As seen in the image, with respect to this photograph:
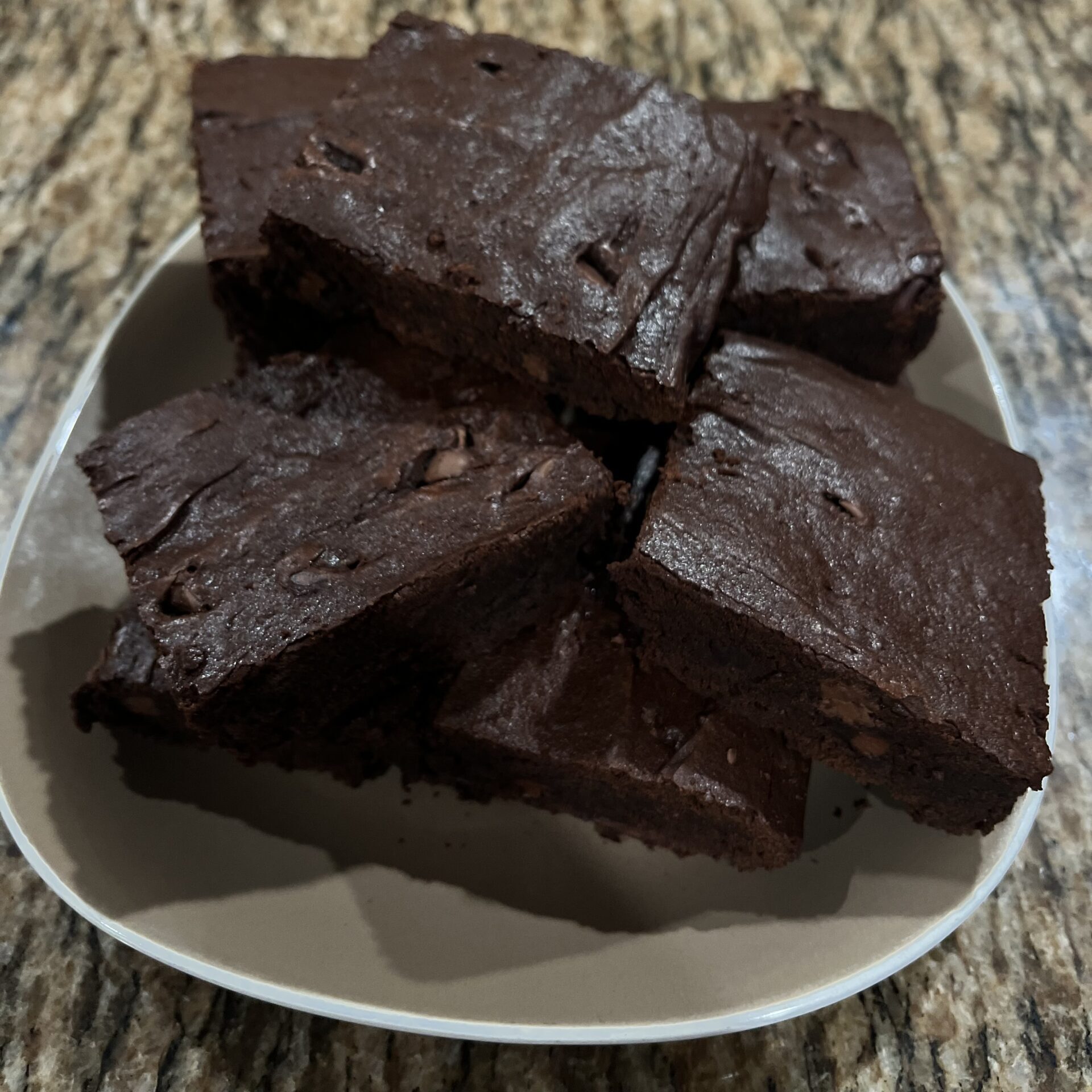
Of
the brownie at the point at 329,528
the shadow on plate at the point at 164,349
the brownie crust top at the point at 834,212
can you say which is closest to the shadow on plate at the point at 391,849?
the brownie at the point at 329,528

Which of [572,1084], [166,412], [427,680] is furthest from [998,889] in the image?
[166,412]

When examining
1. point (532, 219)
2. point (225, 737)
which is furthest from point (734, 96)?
point (225, 737)

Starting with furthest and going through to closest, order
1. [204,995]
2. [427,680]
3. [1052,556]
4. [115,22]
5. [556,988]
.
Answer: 1. [115,22]
2. [1052,556]
3. [427,680]
4. [204,995]
5. [556,988]

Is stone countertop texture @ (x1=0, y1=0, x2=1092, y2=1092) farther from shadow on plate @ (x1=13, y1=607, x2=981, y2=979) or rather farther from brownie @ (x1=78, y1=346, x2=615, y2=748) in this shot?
brownie @ (x1=78, y1=346, x2=615, y2=748)

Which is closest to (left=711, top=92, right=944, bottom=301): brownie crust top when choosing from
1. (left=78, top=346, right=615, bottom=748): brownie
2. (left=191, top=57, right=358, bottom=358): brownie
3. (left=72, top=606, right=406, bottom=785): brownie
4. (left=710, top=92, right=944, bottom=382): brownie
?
(left=710, top=92, right=944, bottom=382): brownie

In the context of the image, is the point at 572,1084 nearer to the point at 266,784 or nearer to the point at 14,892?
the point at 266,784

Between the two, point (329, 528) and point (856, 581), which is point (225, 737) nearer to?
point (329, 528)

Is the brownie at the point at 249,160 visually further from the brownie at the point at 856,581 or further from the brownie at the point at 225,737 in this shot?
the brownie at the point at 856,581
